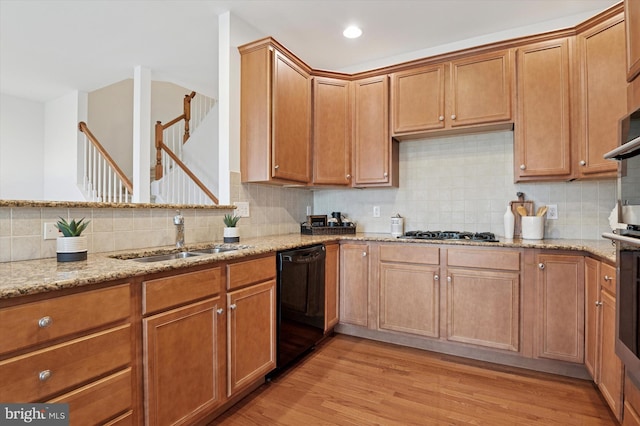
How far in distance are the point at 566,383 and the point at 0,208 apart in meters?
3.29

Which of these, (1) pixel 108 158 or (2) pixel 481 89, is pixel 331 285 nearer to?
(2) pixel 481 89

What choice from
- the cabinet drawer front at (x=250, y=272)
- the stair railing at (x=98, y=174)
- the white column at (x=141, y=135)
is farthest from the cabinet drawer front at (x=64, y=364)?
the stair railing at (x=98, y=174)

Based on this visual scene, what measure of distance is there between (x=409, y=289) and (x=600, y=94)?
1.90m

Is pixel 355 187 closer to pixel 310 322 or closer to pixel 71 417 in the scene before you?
pixel 310 322

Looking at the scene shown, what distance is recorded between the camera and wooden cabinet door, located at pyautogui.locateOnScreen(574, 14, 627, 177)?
86.8 inches

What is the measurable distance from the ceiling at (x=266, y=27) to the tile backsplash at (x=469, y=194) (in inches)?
36.1

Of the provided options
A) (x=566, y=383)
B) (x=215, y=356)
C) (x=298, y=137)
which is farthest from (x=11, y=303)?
(x=566, y=383)

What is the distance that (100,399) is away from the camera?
1.21 meters

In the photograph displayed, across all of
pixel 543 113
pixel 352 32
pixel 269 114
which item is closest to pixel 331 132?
pixel 269 114

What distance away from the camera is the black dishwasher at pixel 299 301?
7.23ft

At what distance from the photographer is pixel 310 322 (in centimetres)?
253

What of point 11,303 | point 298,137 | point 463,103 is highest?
point 463,103

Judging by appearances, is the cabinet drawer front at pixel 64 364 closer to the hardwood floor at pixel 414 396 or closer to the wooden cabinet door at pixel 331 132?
the hardwood floor at pixel 414 396

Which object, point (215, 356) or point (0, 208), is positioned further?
point (215, 356)
